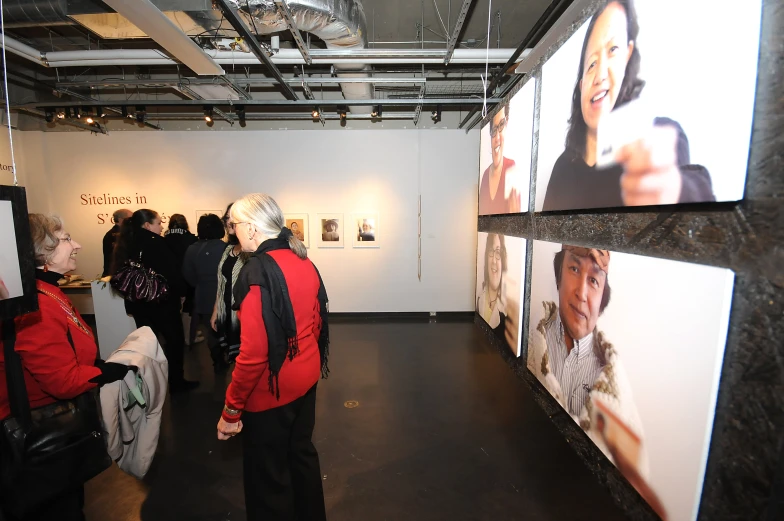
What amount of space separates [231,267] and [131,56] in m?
3.56

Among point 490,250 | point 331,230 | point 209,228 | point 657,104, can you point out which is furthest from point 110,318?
point 657,104

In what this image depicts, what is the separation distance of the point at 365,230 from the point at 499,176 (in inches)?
185

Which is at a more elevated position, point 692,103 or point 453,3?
point 453,3

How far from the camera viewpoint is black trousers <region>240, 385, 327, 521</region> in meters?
1.72

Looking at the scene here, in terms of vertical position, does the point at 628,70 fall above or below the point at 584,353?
above

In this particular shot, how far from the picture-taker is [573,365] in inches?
50.4

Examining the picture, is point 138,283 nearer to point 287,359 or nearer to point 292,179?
point 287,359

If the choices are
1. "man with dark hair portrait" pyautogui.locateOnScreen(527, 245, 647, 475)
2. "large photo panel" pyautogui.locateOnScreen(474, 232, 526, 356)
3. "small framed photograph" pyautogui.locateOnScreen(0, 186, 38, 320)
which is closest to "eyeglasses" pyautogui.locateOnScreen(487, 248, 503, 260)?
"large photo panel" pyautogui.locateOnScreen(474, 232, 526, 356)

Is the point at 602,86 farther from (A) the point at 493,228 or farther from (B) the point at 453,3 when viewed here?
(B) the point at 453,3

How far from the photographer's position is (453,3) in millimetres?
4082

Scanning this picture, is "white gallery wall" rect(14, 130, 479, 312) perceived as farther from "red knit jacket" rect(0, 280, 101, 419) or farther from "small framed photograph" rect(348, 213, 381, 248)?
"red knit jacket" rect(0, 280, 101, 419)

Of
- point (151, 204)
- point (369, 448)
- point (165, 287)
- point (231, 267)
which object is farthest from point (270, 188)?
point (369, 448)

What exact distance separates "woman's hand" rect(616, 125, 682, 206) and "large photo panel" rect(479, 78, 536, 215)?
0.73m

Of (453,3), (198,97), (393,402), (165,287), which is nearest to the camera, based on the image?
(165,287)
